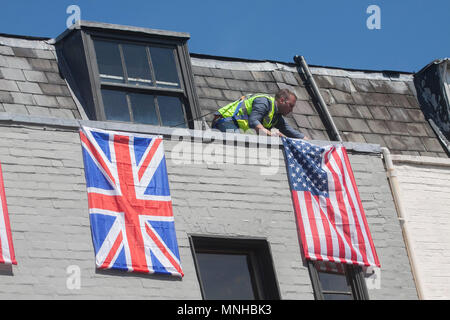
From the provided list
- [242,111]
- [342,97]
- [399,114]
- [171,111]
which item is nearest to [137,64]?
[171,111]

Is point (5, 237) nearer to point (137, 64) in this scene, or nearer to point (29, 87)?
point (29, 87)

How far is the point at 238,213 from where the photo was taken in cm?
1399

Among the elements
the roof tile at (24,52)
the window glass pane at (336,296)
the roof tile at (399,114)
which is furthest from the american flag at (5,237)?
the roof tile at (399,114)

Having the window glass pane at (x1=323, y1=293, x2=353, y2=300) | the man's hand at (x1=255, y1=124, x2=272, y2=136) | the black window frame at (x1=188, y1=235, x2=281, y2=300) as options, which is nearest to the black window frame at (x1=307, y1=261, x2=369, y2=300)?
the window glass pane at (x1=323, y1=293, x2=353, y2=300)

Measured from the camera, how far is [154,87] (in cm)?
1503

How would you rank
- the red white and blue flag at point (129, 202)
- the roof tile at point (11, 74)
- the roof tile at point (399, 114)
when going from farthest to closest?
1. the roof tile at point (399, 114)
2. the roof tile at point (11, 74)
3. the red white and blue flag at point (129, 202)

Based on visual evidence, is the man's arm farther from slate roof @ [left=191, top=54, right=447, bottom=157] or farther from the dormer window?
the dormer window

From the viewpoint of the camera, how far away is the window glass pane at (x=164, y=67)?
15259 millimetres

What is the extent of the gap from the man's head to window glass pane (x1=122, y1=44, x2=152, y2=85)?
1.92 meters

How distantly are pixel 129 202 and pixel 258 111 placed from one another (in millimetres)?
2805

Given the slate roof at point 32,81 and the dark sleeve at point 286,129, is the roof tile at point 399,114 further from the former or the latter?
the slate roof at point 32,81

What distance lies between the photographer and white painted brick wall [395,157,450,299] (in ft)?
49.2

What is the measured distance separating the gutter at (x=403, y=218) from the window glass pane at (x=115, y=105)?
4.03m
